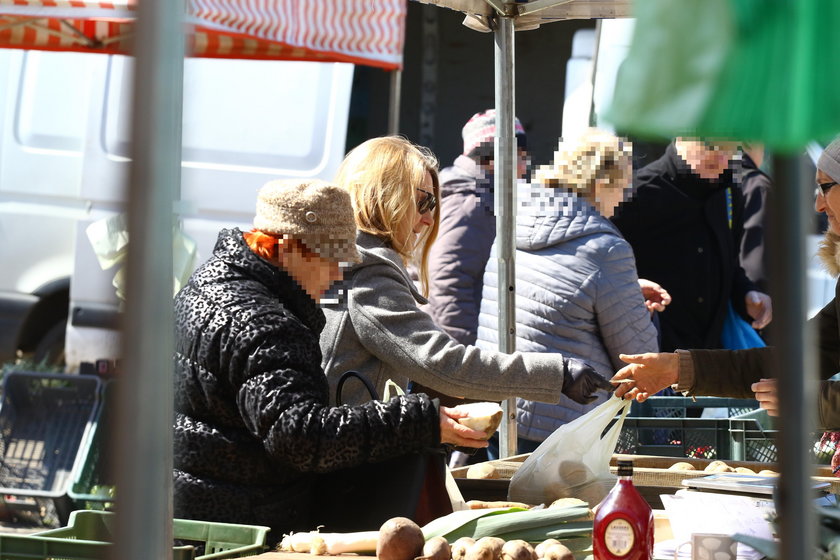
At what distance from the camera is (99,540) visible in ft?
6.37

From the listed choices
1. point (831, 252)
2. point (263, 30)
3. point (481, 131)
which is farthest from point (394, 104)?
point (831, 252)

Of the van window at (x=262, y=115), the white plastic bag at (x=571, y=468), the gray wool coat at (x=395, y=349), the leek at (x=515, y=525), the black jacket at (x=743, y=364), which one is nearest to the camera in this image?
the leek at (x=515, y=525)

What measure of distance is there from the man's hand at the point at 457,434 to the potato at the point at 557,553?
408 millimetres

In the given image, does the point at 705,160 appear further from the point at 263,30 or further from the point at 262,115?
the point at 262,115

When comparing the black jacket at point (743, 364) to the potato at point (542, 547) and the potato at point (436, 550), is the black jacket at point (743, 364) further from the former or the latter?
the potato at point (436, 550)

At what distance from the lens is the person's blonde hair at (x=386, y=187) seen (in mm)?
2625

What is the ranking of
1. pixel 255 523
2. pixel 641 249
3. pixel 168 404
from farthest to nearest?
1. pixel 641 249
2. pixel 255 523
3. pixel 168 404

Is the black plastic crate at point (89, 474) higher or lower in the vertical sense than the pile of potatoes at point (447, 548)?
lower

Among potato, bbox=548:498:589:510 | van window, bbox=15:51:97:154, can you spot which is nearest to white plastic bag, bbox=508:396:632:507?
potato, bbox=548:498:589:510

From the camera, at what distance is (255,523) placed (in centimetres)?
208

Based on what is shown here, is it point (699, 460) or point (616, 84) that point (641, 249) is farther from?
point (616, 84)

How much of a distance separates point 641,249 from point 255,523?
248 cm

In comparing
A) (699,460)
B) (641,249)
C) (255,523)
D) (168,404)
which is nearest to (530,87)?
(641,249)

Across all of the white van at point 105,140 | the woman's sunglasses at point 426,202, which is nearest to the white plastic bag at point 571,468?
the woman's sunglasses at point 426,202
